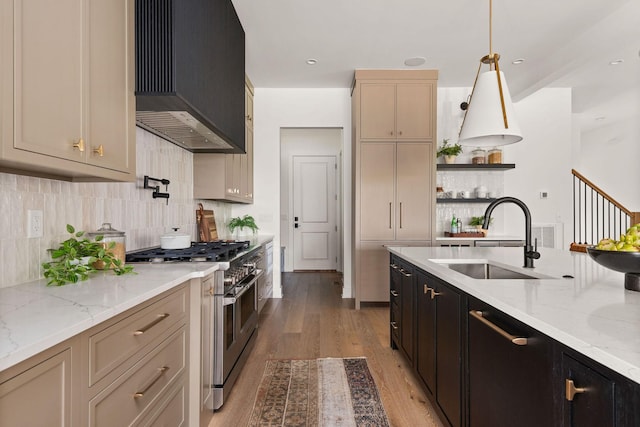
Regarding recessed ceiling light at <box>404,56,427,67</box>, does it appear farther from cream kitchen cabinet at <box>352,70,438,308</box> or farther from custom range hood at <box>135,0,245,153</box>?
custom range hood at <box>135,0,245,153</box>

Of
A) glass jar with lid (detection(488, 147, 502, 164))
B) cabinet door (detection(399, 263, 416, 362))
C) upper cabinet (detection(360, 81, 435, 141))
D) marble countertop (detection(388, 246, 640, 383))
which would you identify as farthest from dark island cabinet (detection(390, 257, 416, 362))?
glass jar with lid (detection(488, 147, 502, 164))

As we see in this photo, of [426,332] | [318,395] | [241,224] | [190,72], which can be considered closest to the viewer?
[190,72]

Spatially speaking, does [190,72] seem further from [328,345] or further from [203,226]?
[328,345]

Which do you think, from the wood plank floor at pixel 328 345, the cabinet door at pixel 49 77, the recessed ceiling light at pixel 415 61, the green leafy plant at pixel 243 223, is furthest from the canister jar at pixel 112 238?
the recessed ceiling light at pixel 415 61

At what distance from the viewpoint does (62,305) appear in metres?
1.00

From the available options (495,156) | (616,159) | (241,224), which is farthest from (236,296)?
(616,159)

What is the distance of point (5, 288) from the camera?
1.23 m

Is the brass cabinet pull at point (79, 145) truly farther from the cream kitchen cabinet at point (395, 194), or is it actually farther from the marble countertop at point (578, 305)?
the cream kitchen cabinet at point (395, 194)

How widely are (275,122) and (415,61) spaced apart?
197 cm

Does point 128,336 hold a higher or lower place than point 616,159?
lower

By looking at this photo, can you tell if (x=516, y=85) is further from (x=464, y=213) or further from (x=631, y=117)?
(x=631, y=117)

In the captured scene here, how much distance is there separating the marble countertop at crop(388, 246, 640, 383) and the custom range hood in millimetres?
1649

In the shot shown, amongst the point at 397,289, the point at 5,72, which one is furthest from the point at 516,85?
the point at 5,72

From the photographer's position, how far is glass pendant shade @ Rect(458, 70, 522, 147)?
5.95 feet
